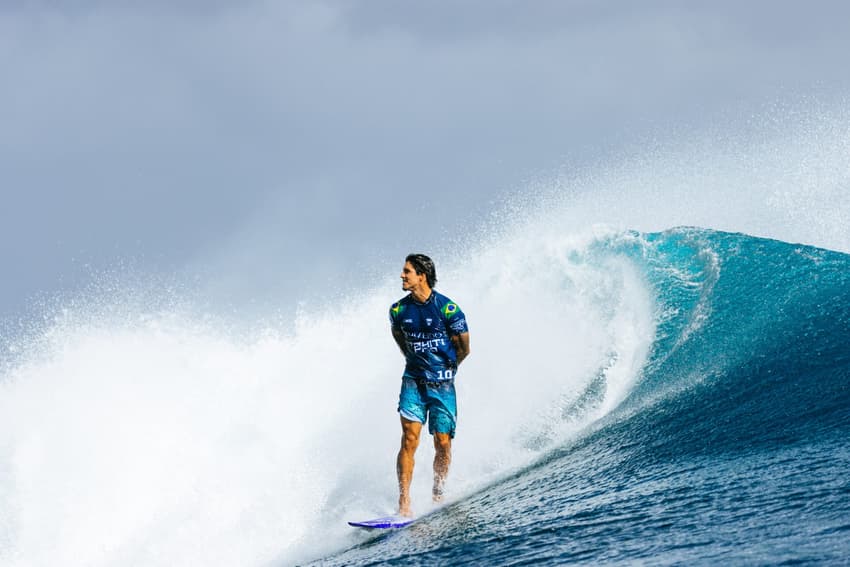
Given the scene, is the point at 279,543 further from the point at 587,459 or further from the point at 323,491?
the point at 587,459

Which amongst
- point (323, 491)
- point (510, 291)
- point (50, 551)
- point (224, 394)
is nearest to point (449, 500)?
point (323, 491)

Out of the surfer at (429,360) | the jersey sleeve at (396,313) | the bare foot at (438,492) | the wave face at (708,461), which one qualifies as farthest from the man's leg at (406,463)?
the jersey sleeve at (396,313)

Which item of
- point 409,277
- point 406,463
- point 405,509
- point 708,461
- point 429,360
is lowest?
point 708,461

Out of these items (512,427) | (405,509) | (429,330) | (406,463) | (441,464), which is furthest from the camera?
Result: (512,427)

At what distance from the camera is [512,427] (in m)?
7.94

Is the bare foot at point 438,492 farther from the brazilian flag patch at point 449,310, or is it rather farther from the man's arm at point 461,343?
the brazilian flag patch at point 449,310

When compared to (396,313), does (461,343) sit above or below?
below

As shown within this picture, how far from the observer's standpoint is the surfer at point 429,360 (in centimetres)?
598

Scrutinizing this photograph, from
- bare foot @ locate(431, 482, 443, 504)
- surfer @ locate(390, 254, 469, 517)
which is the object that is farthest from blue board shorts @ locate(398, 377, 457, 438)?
bare foot @ locate(431, 482, 443, 504)

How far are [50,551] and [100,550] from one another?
68 centimetres

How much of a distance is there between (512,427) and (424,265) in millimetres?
2724

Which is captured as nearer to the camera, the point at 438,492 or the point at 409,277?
the point at 409,277

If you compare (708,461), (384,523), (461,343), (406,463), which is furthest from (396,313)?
(708,461)

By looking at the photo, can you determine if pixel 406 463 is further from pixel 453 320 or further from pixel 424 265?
pixel 424 265
